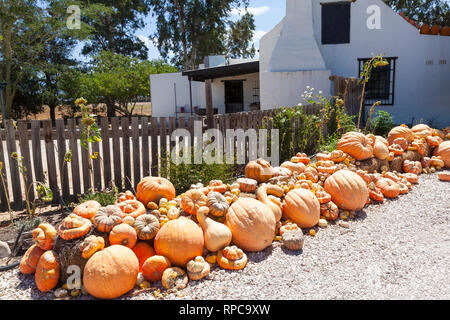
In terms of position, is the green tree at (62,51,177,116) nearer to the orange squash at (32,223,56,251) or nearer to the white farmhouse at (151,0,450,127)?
the white farmhouse at (151,0,450,127)

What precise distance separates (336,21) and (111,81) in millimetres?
15749

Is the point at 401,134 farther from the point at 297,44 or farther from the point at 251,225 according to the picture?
the point at 297,44

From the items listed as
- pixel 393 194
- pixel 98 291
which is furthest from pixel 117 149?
pixel 393 194

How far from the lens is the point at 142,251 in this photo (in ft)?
11.0

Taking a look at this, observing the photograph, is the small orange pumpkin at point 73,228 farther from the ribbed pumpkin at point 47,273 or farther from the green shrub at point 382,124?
the green shrub at point 382,124

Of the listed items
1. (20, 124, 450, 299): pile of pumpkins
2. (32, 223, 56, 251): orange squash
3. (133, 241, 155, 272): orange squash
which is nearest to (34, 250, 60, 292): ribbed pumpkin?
(20, 124, 450, 299): pile of pumpkins

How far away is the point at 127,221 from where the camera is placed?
3.39 meters

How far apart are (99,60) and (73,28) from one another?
12.9 feet

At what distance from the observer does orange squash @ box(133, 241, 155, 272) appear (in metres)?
3.31

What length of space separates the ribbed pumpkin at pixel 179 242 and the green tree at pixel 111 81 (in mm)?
21218

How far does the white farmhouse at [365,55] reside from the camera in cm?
1159

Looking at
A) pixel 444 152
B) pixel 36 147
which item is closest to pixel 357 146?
pixel 444 152

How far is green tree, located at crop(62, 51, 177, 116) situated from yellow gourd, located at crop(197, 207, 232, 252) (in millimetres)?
21120
